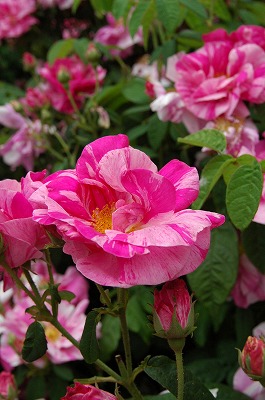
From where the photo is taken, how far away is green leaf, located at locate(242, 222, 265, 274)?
0.90m

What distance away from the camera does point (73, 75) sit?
1463 mm

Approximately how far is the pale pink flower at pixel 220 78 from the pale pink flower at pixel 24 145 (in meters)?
0.38

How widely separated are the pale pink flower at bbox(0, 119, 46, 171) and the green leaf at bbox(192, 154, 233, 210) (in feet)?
1.78

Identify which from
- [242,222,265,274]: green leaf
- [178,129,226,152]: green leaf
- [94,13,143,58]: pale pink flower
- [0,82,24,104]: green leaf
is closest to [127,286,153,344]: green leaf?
[242,222,265,274]: green leaf

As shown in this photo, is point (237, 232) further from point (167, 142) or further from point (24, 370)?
point (24, 370)

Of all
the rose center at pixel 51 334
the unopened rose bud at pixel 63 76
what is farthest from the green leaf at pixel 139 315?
the unopened rose bud at pixel 63 76

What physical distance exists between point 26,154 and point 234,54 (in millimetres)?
497

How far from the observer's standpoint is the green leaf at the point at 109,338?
1.11 metres

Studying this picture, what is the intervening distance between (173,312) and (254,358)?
84mm

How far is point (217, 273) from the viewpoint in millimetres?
940

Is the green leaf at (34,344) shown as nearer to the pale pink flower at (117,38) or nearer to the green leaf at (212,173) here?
the green leaf at (212,173)

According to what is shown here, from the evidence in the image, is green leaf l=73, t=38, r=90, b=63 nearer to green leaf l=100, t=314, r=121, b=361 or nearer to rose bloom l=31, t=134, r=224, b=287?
green leaf l=100, t=314, r=121, b=361

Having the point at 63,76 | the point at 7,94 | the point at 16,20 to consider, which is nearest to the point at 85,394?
the point at 63,76

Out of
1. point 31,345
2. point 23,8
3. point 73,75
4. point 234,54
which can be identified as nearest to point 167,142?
point 234,54
